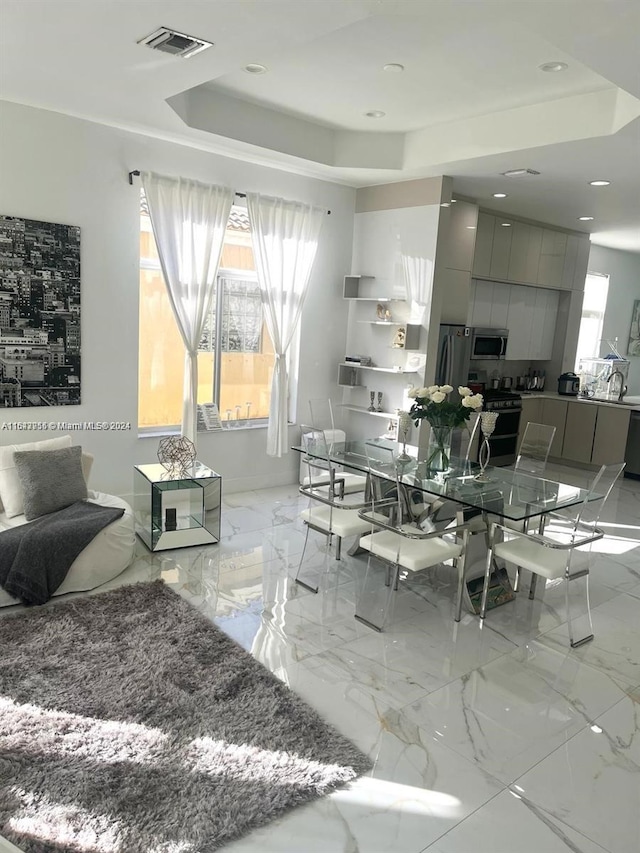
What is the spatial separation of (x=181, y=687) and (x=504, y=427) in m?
5.42

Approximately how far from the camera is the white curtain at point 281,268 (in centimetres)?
572

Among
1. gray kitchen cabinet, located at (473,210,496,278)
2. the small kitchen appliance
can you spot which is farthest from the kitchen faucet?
gray kitchen cabinet, located at (473,210,496,278)

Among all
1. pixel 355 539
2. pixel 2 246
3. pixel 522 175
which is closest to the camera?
pixel 2 246

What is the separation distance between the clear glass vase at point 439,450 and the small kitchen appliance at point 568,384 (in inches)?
184

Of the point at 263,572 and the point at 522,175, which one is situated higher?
the point at 522,175

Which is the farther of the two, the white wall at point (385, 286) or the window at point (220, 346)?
the white wall at point (385, 286)

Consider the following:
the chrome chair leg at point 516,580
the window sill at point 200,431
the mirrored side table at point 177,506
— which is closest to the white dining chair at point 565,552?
the chrome chair leg at point 516,580

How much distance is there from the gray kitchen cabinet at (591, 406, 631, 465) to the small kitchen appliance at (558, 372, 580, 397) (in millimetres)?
633

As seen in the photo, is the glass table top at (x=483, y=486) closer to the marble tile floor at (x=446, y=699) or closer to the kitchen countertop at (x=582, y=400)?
the marble tile floor at (x=446, y=699)

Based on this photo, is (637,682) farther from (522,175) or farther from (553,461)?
(553,461)

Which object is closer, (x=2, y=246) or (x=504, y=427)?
(x=2, y=246)

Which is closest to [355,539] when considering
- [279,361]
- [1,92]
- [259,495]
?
[259,495]

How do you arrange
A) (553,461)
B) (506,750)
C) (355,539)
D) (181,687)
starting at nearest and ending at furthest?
(506,750) → (181,687) → (355,539) → (553,461)

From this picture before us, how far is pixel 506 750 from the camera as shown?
8.66ft
